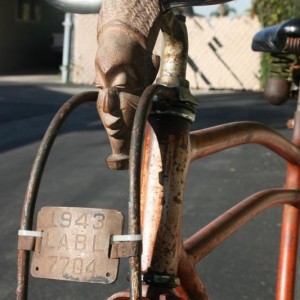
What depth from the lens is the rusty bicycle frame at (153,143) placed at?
3.46ft

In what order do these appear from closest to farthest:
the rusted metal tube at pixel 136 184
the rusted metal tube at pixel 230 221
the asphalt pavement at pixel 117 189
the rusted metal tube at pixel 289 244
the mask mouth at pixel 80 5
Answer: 1. the rusted metal tube at pixel 136 184
2. the mask mouth at pixel 80 5
3. the rusted metal tube at pixel 230 221
4. the rusted metal tube at pixel 289 244
5. the asphalt pavement at pixel 117 189

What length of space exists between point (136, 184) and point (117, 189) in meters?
4.99

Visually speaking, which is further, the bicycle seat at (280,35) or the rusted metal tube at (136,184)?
the bicycle seat at (280,35)

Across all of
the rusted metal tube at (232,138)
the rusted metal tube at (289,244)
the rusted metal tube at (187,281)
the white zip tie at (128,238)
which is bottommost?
the rusted metal tube at (289,244)

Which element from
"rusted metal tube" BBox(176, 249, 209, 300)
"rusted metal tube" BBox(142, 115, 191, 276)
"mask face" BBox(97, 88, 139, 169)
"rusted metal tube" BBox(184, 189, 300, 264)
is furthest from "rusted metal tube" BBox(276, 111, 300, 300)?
"mask face" BBox(97, 88, 139, 169)

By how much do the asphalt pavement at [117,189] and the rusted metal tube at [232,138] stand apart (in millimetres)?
2065

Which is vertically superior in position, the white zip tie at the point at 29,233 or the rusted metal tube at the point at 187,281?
the white zip tie at the point at 29,233

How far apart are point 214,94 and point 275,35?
13.9m

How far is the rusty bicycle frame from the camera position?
1.05 meters

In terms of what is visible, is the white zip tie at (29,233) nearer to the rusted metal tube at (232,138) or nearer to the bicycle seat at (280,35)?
the rusted metal tube at (232,138)

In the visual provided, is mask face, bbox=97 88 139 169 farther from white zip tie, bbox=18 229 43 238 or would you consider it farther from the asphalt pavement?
the asphalt pavement

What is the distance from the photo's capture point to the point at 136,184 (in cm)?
100

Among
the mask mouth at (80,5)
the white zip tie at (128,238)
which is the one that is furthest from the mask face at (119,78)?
the mask mouth at (80,5)

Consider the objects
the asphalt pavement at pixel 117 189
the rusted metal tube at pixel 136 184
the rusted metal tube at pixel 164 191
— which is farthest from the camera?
the asphalt pavement at pixel 117 189
